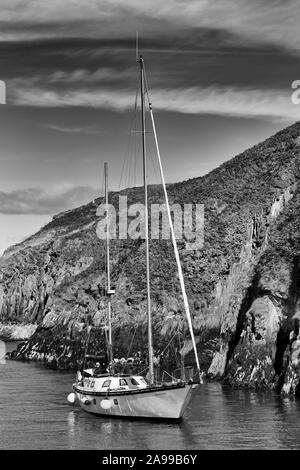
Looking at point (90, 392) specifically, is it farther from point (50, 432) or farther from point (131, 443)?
point (131, 443)

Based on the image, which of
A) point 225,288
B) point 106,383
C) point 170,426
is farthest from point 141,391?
point 225,288

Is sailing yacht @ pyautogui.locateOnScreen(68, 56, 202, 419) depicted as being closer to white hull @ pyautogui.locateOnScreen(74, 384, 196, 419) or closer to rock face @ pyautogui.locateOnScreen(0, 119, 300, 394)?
white hull @ pyautogui.locateOnScreen(74, 384, 196, 419)

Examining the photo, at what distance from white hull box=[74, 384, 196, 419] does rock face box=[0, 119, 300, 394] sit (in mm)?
14466

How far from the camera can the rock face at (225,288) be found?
65.1 metres

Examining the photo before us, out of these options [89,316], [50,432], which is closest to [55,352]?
[89,316]

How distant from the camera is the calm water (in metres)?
42.2

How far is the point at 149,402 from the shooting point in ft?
158

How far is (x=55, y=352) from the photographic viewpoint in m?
98.1

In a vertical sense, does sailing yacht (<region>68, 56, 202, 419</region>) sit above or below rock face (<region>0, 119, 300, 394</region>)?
below

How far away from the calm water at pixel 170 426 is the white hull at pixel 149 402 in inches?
26.4

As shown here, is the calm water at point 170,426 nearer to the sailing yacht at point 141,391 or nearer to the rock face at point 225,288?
the sailing yacht at point 141,391

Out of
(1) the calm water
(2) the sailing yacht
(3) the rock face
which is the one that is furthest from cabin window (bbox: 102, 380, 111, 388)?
(3) the rock face

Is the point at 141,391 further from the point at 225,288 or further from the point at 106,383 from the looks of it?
the point at 225,288

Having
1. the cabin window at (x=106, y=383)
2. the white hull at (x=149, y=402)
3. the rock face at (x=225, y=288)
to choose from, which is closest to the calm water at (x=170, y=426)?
the white hull at (x=149, y=402)
